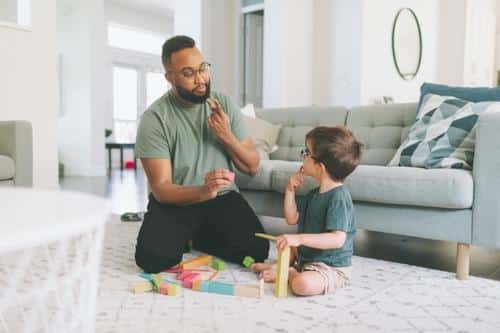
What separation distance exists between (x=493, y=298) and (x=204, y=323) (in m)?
0.97

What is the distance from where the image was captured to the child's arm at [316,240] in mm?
1555

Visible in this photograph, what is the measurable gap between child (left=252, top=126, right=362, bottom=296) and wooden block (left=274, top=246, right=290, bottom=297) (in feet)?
0.13

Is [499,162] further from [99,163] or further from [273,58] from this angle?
[99,163]

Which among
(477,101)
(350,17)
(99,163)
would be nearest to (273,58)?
(350,17)

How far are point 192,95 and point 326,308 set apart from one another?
98cm

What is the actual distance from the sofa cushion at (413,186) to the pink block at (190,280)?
691mm

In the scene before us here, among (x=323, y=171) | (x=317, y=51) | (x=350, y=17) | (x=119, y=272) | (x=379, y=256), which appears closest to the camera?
(x=323, y=171)

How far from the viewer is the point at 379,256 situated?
2254 mm

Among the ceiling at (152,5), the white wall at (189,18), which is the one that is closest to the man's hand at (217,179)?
the white wall at (189,18)

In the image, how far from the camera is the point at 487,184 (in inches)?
69.6

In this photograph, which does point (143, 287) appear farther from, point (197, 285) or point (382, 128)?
point (382, 128)

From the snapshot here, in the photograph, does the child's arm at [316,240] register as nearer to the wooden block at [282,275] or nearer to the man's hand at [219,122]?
the wooden block at [282,275]

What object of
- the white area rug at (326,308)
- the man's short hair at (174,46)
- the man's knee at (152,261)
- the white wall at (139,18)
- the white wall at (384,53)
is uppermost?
the white wall at (139,18)

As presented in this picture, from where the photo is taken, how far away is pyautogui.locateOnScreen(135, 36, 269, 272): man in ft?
6.21
